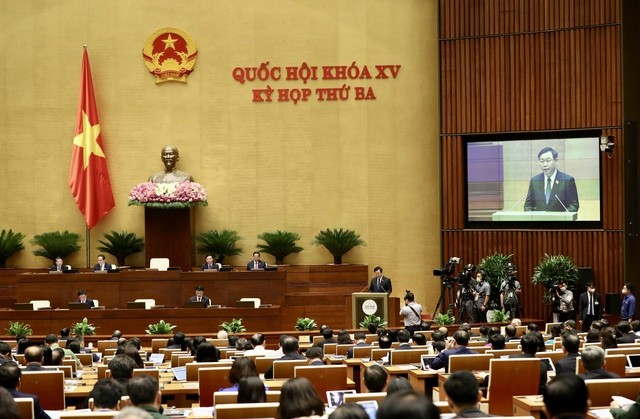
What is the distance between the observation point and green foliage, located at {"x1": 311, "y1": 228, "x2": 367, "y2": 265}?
20.0 metres

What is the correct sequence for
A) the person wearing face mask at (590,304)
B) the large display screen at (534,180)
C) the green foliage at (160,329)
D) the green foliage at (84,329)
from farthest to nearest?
the large display screen at (534,180)
the person wearing face mask at (590,304)
the green foliage at (160,329)
the green foliage at (84,329)

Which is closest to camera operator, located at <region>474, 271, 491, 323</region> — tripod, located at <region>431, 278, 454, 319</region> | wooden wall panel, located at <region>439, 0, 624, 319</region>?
tripod, located at <region>431, 278, 454, 319</region>

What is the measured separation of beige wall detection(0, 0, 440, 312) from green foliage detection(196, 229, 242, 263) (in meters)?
0.71

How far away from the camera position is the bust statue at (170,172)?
19.9 metres

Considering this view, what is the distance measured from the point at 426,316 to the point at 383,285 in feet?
7.44

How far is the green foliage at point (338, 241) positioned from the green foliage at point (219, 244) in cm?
176

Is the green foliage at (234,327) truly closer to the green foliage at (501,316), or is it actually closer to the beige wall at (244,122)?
the green foliage at (501,316)

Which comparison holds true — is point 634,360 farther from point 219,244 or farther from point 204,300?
point 219,244

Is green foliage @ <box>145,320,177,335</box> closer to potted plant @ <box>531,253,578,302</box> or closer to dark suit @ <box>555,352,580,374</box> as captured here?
potted plant @ <box>531,253,578,302</box>

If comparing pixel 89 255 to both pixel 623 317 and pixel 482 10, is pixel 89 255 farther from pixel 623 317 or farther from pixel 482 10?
pixel 623 317

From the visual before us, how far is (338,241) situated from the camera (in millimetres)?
20031

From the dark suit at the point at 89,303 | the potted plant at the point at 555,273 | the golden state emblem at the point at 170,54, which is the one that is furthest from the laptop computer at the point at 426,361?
the golden state emblem at the point at 170,54

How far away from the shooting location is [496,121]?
19.7m

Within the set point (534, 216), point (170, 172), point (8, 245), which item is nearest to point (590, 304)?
point (534, 216)
